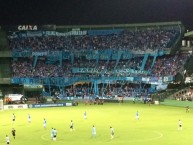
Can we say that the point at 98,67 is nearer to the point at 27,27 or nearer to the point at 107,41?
the point at 107,41

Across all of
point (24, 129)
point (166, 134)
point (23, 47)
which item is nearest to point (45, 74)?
point (23, 47)

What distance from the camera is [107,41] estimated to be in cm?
10531

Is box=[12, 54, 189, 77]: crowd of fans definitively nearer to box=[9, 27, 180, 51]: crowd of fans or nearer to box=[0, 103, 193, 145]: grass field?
box=[9, 27, 180, 51]: crowd of fans

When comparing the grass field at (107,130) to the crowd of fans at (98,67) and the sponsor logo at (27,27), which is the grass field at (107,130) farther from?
the sponsor logo at (27,27)

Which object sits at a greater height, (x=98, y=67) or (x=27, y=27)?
(x=27, y=27)

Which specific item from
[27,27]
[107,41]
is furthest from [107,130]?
[27,27]

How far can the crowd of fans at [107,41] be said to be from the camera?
100062mm

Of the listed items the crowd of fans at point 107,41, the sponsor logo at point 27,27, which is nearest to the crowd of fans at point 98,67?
the crowd of fans at point 107,41

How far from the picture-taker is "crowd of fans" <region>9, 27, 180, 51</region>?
328 ft

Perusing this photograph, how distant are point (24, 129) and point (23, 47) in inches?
2244

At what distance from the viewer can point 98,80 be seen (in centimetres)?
9494

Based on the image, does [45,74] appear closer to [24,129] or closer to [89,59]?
[89,59]

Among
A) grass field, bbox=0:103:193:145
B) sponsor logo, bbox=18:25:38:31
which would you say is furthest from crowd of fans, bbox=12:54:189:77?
grass field, bbox=0:103:193:145

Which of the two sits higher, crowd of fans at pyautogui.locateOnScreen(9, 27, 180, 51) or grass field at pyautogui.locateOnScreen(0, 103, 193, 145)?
crowd of fans at pyautogui.locateOnScreen(9, 27, 180, 51)
